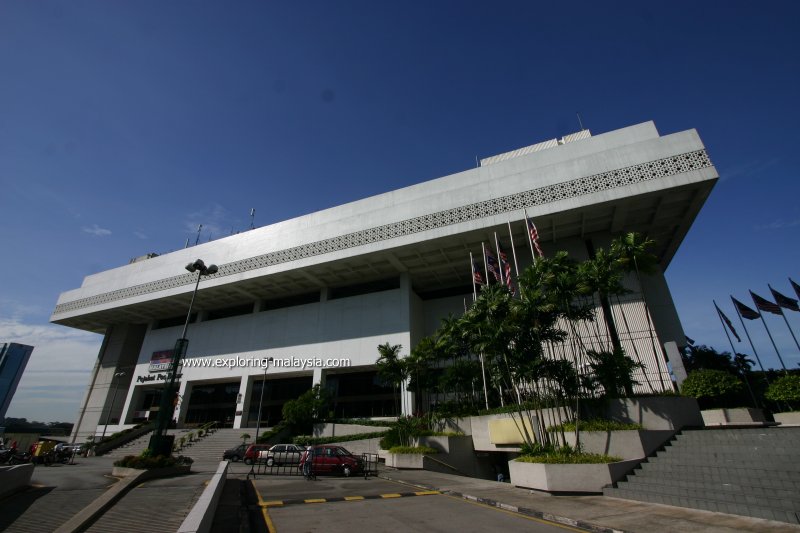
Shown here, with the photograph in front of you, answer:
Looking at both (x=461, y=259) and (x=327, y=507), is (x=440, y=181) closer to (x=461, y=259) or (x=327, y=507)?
(x=461, y=259)

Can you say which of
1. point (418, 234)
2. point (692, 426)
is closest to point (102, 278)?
point (418, 234)

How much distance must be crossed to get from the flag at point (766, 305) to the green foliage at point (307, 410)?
1414 inches

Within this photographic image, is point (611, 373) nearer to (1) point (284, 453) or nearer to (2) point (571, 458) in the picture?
(2) point (571, 458)

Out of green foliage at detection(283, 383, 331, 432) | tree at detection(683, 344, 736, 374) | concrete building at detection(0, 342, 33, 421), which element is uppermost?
concrete building at detection(0, 342, 33, 421)

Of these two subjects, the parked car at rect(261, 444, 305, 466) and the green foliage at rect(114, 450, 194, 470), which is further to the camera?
the parked car at rect(261, 444, 305, 466)

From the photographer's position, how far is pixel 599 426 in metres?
14.6

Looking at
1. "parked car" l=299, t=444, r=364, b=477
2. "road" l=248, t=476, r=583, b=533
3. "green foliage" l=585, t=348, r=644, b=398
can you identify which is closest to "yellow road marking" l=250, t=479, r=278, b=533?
"road" l=248, t=476, r=583, b=533

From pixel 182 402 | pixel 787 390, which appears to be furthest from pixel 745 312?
pixel 182 402

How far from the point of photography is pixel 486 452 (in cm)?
2525

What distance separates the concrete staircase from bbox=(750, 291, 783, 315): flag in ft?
71.6

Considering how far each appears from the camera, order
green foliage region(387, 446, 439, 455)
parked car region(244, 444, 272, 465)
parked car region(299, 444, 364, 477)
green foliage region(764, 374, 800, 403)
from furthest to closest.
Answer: parked car region(244, 444, 272, 465) → green foliage region(387, 446, 439, 455) → green foliage region(764, 374, 800, 403) → parked car region(299, 444, 364, 477)

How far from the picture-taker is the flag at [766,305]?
27.2 metres

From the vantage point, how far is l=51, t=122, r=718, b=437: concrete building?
27812 millimetres

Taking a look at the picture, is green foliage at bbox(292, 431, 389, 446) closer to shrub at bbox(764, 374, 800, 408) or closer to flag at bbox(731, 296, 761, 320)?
shrub at bbox(764, 374, 800, 408)
